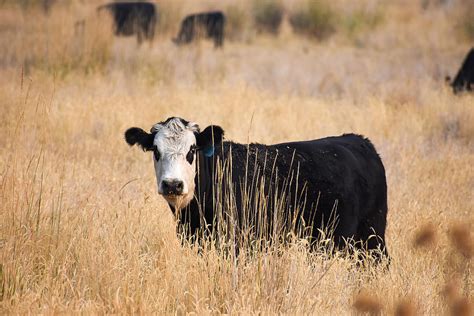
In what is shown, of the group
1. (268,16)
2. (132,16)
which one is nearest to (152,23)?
(132,16)

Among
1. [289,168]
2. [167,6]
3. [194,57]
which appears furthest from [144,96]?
[167,6]

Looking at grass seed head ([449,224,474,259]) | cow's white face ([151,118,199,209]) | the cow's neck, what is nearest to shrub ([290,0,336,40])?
the cow's neck

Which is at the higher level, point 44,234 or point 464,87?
point 464,87

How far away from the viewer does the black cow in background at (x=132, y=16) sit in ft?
66.8

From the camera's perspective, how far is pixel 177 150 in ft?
16.3

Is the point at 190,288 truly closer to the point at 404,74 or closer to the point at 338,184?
the point at 338,184

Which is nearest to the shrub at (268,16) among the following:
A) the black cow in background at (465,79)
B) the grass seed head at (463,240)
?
the black cow in background at (465,79)

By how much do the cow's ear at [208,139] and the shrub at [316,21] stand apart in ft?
57.8

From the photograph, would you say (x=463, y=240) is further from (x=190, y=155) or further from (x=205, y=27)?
(x=205, y=27)

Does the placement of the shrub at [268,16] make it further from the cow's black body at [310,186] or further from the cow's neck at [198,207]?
the cow's neck at [198,207]

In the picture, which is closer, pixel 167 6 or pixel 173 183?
pixel 173 183

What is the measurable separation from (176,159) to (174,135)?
8.8 inches

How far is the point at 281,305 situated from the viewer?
4.45 meters

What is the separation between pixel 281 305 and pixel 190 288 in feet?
1.93
